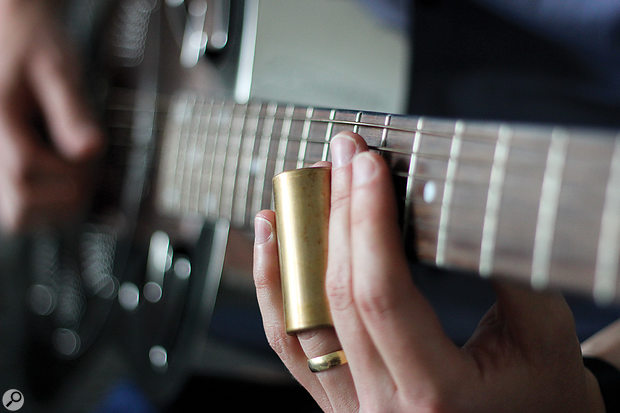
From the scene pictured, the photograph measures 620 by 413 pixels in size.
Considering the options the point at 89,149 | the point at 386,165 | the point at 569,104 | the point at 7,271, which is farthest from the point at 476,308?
the point at 7,271

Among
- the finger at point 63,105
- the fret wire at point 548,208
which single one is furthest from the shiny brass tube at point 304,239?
the finger at point 63,105

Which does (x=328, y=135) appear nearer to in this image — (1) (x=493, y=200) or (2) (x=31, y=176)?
(1) (x=493, y=200)

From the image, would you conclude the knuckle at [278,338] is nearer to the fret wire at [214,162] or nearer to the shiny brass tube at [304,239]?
the shiny brass tube at [304,239]

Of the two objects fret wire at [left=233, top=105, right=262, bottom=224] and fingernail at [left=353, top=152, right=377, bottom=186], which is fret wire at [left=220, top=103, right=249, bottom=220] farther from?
fingernail at [left=353, top=152, right=377, bottom=186]

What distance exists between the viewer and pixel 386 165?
1.11 feet

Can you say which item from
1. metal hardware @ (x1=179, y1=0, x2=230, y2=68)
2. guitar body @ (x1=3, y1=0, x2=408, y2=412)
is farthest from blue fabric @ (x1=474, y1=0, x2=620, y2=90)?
metal hardware @ (x1=179, y1=0, x2=230, y2=68)

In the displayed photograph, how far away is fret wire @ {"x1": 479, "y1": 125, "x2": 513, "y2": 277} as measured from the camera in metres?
0.30

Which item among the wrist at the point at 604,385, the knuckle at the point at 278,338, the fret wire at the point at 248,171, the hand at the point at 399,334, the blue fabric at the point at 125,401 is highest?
the fret wire at the point at 248,171

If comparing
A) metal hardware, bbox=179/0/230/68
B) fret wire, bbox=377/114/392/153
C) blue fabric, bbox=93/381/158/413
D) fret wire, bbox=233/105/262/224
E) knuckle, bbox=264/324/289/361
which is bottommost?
blue fabric, bbox=93/381/158/413

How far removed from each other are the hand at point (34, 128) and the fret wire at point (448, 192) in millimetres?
545

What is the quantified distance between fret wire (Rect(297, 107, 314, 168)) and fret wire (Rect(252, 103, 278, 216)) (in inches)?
1.7

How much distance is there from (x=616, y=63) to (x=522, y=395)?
38 cm

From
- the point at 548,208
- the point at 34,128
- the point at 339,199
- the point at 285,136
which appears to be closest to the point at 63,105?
the point at 34,128

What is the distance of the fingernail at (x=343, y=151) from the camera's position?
349 mm
